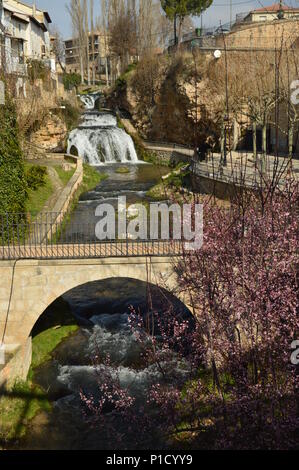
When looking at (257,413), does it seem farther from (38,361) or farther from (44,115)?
(44,115)

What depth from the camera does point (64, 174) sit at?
31500 mm

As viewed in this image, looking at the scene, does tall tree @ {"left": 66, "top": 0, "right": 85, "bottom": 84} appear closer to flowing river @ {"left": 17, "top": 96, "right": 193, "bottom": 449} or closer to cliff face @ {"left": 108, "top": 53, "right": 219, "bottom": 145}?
cliff face @ {"left": 108, "top": 53, "right": 219, "bottom": 145}

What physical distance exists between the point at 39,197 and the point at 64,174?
271 inches

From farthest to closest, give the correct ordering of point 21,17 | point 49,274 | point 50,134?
point 21,17 → point 50,134 → point 49,274

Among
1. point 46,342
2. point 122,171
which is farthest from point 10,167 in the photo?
point 122,171

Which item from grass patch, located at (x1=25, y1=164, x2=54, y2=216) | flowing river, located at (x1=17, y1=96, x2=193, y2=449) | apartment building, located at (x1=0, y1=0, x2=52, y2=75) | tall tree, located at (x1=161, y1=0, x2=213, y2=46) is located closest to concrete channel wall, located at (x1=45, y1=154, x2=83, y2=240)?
grass patch, located at (x1=25, y1=164, x2=54, y2=216)

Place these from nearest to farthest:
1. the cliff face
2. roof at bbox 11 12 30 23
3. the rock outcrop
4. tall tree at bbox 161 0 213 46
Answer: the cliff face
the rock outcrop
roof at bbox 11 12 30 23
tall tree at bbox 161 0 213 46

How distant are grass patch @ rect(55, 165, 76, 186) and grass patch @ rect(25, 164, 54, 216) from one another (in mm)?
1255

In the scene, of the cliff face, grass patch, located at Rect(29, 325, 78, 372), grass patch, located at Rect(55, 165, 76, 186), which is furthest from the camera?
the cliff face

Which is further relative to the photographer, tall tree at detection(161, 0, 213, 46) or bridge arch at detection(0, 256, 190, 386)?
tall tree at detection(161, 0, 213, 46)

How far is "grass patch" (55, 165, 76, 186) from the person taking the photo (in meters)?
29.9

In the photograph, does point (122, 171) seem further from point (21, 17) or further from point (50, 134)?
point (21, 17)

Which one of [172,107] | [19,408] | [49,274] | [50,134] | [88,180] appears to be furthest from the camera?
[172,107]
